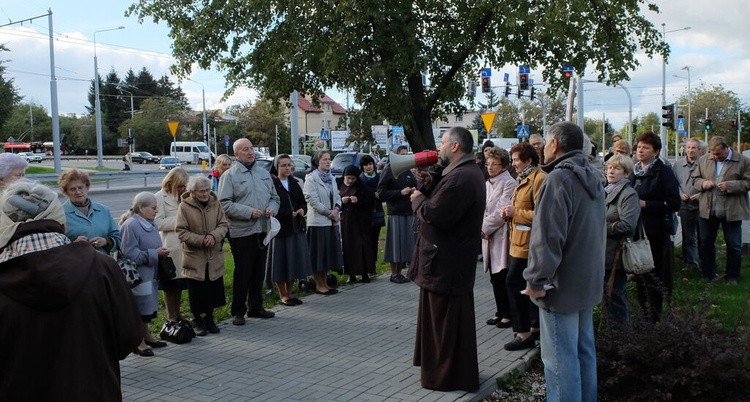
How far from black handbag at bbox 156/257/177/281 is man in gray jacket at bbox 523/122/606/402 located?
3.79m

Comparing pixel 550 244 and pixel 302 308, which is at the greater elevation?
pixel 550 244

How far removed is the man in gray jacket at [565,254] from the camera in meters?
4.37

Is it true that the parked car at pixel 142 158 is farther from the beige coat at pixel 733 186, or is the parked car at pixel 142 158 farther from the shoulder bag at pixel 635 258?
the shoulder bag at pixel 635 258

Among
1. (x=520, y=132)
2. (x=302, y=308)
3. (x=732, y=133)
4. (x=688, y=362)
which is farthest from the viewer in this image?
(x=732, y=133)

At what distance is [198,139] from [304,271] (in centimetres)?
8363

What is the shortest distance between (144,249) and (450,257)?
3170 mm

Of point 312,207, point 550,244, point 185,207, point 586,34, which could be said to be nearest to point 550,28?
point 586,34

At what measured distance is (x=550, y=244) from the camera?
4.35m

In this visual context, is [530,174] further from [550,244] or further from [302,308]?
[302,308]

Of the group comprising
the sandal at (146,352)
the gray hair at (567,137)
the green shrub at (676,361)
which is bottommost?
the sandal at (146,352)

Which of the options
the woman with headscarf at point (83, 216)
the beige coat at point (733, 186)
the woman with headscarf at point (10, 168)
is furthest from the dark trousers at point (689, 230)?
the woman with headscarf at point (10, 168)

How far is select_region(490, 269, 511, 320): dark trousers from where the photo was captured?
713cm

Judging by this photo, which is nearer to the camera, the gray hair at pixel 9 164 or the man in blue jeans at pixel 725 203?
the gray hair at pixel 9 164

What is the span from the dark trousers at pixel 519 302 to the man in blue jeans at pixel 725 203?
3.70 metres
